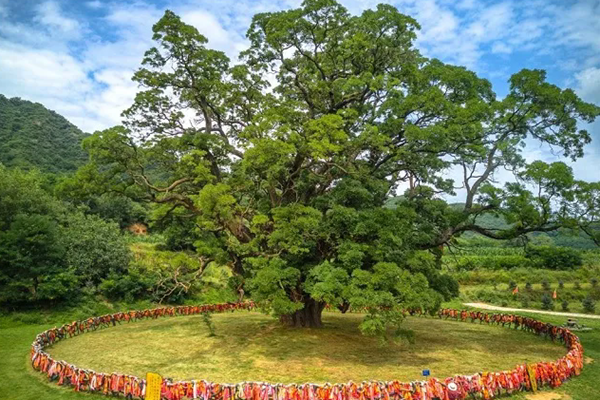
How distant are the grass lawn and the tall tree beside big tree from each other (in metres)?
1.71

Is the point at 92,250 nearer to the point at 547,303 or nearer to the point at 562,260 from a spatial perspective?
the point at 547,303

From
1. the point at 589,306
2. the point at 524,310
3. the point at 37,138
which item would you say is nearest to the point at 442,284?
the point at 524,310

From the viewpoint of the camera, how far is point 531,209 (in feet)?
55.0

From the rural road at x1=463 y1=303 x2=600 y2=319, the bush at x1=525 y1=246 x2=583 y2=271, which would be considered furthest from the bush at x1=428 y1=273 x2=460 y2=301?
the bush at x1=525 y1=246 x2=583 y2=271

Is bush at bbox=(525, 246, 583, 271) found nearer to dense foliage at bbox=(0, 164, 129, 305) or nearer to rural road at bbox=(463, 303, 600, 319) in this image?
rural road at bbox=(463, 303, 600, 319)

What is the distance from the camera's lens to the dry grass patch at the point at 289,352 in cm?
1504

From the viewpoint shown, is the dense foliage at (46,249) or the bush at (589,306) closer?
the dense foliage at (46,249)

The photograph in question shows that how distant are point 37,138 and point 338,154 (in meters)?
64.0

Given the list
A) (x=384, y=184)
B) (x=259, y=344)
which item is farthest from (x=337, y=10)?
(x=259, y=344)

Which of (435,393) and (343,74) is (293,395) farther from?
(343,74)

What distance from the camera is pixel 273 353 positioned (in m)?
17.5

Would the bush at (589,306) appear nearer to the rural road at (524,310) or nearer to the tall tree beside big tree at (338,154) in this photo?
the rural road at (524,310)

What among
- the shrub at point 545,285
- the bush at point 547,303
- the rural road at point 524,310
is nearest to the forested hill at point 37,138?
the rural road at point 524,310

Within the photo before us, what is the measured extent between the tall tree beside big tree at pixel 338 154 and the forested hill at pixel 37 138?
136ft
